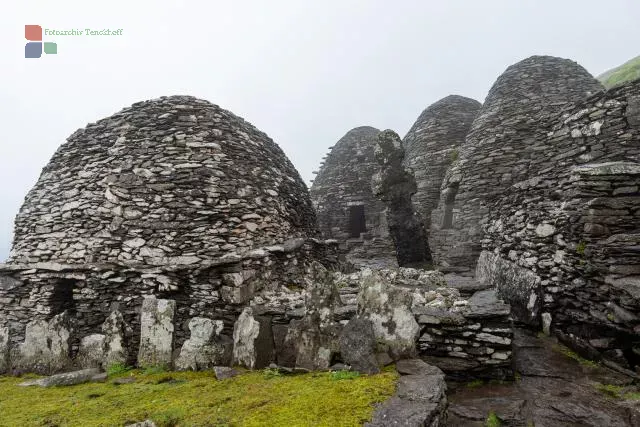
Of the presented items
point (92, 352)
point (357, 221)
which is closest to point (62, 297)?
point (92, 352)

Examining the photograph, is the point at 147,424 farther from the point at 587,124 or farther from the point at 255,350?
the point at 587,124

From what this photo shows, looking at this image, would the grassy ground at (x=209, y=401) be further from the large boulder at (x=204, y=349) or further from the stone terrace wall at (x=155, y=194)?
the stone terrace wall at (x=155, y=194)

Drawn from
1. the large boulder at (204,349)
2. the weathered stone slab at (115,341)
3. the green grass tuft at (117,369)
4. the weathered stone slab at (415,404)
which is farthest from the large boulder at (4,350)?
the weathered stone slab at (415,404)

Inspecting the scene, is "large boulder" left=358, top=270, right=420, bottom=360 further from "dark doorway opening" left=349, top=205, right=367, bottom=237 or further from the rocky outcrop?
"dark doorway opening" left=349, top=205, right=367, bottom=237

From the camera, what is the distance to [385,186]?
1195 cm

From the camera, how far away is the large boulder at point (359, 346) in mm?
3852

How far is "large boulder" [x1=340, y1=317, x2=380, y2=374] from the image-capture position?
3852 millimetres

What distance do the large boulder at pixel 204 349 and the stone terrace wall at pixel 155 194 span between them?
8.18 feet

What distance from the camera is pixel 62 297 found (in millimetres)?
7215

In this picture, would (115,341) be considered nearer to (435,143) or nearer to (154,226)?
(154,226)

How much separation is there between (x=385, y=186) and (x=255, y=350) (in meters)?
8.42

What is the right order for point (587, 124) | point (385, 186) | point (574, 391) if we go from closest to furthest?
point (574, 391)
point (587, 124)
point (385, 186)

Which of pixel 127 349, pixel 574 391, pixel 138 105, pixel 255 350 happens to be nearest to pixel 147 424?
pixel 255 350

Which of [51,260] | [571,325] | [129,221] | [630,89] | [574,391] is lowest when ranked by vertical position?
[574,391]
